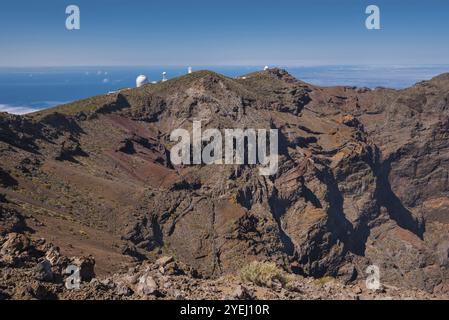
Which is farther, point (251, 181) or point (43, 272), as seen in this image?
point (251, 181)

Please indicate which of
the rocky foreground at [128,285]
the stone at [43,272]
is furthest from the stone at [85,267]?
the stone at [43,272]

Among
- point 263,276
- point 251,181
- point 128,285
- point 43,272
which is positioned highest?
point 43,272

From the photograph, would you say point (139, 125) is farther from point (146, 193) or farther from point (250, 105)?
point (146, 193)

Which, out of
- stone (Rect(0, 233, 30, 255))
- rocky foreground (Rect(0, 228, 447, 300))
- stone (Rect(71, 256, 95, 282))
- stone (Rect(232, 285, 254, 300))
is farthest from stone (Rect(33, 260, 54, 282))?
stone (Rect(232, 285, 254, 300))

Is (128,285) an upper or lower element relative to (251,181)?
upper

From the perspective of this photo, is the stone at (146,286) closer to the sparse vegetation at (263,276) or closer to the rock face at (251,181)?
the rock face at (251,181)

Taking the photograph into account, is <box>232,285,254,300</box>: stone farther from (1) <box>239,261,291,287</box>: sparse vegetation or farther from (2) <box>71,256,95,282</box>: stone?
(2) <box>71,256,95,282</box>: stone

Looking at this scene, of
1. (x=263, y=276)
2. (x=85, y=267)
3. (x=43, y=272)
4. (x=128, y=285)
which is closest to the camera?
(x=43, y=272)

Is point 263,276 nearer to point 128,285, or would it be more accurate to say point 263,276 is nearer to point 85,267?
point 128,285

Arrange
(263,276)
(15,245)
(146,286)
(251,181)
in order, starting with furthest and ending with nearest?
1. (251,181)
2. (263,276)
3. (15,245)
4. (146,286)

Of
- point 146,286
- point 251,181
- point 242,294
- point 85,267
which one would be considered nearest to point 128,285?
point 146,286
